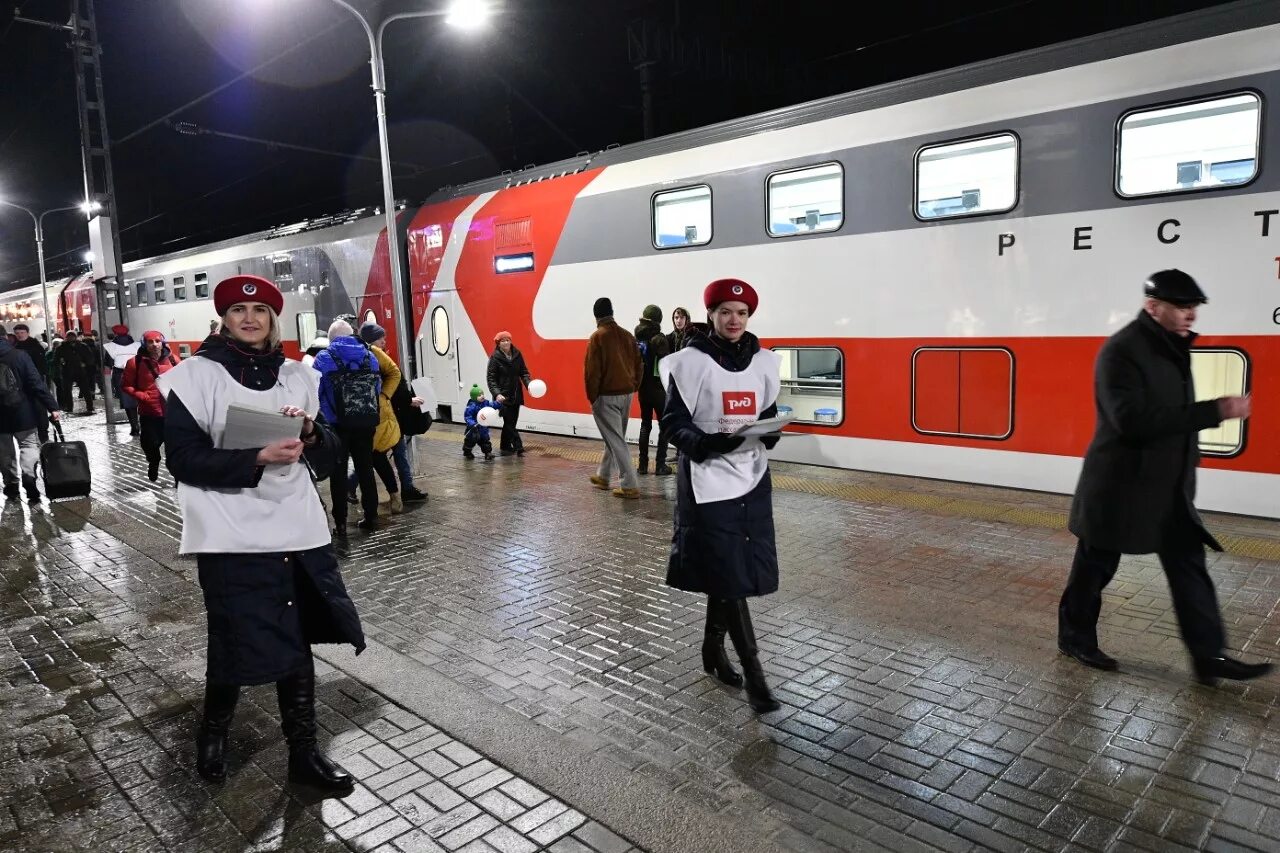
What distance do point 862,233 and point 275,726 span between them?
21.3 feet

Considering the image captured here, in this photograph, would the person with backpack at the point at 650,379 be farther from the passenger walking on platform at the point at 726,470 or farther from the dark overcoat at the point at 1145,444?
the dark overcoat at the point at 1145,444

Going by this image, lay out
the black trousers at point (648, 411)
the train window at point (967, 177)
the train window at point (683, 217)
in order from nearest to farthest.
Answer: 1. the train window at point (967, 177)
2. the train window at point (683, 217)
3. the black trousers at point (648, 411)

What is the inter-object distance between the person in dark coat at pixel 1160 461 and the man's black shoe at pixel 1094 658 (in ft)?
1.17

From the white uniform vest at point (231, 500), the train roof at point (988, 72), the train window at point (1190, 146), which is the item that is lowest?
the white uniform vest at point (231, 500)

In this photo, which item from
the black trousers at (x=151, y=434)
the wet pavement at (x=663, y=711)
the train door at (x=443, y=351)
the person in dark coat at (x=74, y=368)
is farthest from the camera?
the person in dark coat at (x=74, y=368)

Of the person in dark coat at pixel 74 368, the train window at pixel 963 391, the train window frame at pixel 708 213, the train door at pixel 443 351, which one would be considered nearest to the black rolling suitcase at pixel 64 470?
the train door at pixel 443 351

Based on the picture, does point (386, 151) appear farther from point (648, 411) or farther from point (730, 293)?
point (730, 293)

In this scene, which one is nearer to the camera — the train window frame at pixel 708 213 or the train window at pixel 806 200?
the train window at pixel 806 200

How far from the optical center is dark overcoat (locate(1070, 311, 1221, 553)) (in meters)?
3.98

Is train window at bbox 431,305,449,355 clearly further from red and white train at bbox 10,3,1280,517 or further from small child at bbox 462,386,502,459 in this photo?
red and white train at bbox 10,3,1280,517

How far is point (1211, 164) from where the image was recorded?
21.0ft

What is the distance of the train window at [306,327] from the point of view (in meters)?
16.2

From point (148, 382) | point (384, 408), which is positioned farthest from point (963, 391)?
point (148, 382)

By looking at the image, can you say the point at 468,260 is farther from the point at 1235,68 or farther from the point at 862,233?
the point at 1235,68
